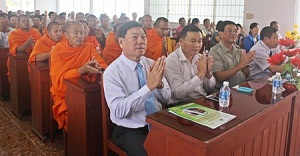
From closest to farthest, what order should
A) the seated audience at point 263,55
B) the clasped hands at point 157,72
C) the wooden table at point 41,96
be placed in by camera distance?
the clasped hands at point 157,72
the wooden table at point 41,96
the seated audience at point 263,55

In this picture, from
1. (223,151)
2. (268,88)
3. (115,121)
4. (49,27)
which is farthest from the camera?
(49,27)

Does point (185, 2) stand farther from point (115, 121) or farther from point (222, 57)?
point (115, 121)

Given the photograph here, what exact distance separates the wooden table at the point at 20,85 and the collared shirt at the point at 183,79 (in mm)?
1860

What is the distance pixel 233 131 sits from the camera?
122 cm

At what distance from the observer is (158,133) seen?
4.20 ft

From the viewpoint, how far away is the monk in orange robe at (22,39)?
3367mm

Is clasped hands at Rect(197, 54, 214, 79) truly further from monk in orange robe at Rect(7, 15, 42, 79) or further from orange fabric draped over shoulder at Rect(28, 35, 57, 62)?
monk in orange robe at Rect(7, 15, 42, 79)

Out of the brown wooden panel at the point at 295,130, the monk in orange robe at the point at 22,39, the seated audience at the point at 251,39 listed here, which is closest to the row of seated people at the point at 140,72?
the brown wooden panel at the point at 295,130

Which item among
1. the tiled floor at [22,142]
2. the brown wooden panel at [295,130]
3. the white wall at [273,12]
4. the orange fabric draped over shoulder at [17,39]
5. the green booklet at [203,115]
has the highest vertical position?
the white wall at [273,12]

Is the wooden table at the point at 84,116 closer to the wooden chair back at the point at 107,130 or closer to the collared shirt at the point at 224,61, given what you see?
the wooden chair back at the point at 107,130

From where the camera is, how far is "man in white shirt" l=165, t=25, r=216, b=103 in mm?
2004

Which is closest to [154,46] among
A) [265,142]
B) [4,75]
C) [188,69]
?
[4,75]

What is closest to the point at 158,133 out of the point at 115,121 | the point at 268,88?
the point at 115,121

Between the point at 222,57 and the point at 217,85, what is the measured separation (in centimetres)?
23
